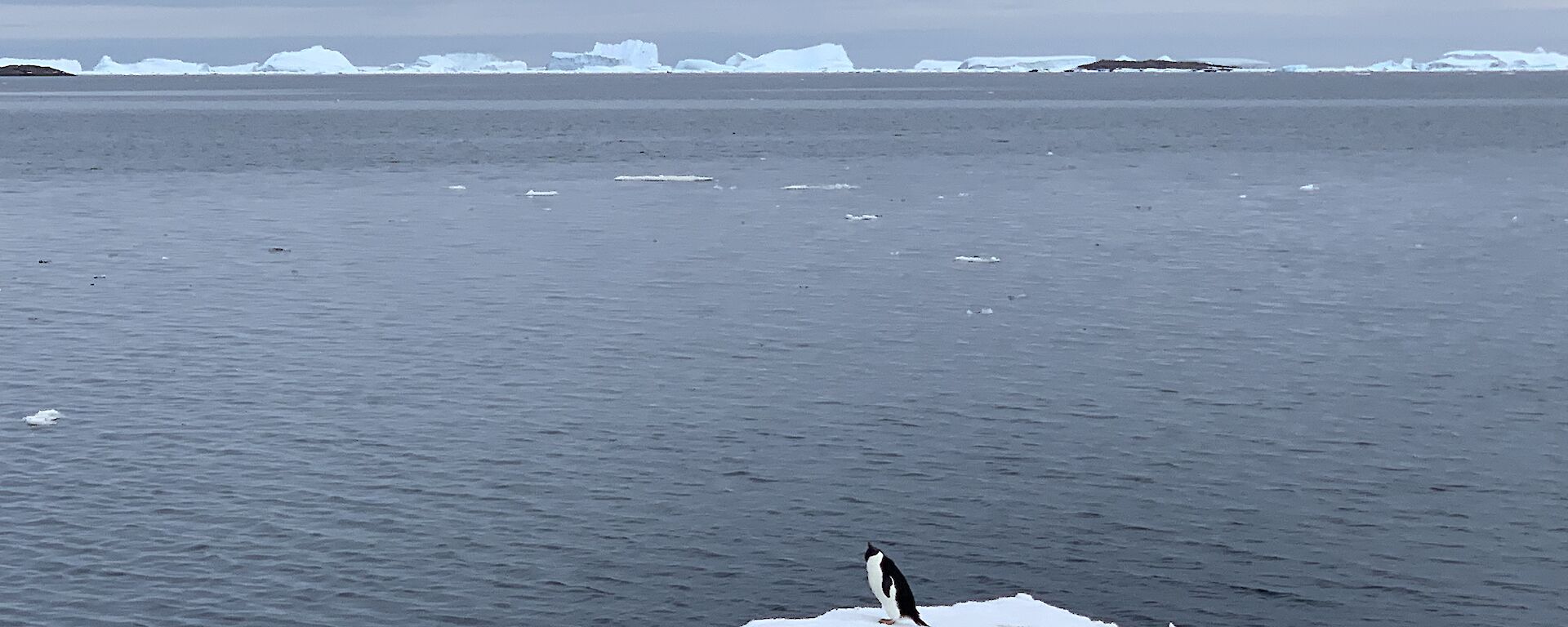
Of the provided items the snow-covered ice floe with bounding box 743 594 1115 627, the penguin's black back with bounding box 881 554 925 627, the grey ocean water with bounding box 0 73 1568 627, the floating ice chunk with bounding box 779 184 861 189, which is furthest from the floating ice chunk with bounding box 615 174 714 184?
the penguin's black back with bounding box 881 554 925 627

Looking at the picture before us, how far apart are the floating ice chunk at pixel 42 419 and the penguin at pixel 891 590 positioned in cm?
1876

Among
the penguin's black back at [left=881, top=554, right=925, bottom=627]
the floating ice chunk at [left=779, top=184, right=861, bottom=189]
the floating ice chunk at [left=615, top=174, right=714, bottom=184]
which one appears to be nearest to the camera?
the penguin's black back at [left=881, top=554, right=925, bottom=627]

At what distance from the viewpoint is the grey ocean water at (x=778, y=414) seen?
23.0 m

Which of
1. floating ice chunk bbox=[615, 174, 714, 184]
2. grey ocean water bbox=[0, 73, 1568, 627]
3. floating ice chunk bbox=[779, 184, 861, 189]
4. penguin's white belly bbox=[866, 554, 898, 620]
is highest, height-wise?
penguin's white belly bbox=[866, 554, 898, 620]

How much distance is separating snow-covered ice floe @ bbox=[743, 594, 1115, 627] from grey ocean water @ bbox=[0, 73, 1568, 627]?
262 cm

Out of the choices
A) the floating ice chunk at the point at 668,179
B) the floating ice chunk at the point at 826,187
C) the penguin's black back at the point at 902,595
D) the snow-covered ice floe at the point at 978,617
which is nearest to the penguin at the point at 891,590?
the penguin's black back at the point at 902,595

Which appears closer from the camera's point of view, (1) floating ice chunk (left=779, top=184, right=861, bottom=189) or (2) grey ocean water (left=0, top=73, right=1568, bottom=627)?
(2) grey ocean water (left=0, top=73, right=1568, bottom=627)

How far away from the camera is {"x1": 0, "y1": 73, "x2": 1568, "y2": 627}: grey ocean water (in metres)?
23.0

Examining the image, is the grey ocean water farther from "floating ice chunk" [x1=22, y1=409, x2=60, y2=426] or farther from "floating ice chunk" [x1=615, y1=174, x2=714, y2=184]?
"floating ice chunk" [x1=615, y1=174, x2=714, y2=184]

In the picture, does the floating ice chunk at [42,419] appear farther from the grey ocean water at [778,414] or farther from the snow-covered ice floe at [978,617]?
the snow-covered ice floe at [978,617]

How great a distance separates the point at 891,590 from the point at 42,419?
19572mm

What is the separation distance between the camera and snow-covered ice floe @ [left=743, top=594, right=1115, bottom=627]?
18.5 meters

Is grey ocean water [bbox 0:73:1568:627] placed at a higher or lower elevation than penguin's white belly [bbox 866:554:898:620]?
lower

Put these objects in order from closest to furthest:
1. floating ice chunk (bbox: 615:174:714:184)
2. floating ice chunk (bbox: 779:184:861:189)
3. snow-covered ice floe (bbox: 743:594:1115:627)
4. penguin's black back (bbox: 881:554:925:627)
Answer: penguin's black back (bbox: 881:554:925:627)
snow-covered ice floe (bbox: 743:594:1115:627)
floating ice chunk (bbox: 779:184:861:189)
floating ice chunk (bbox: 615:174:714:184)
